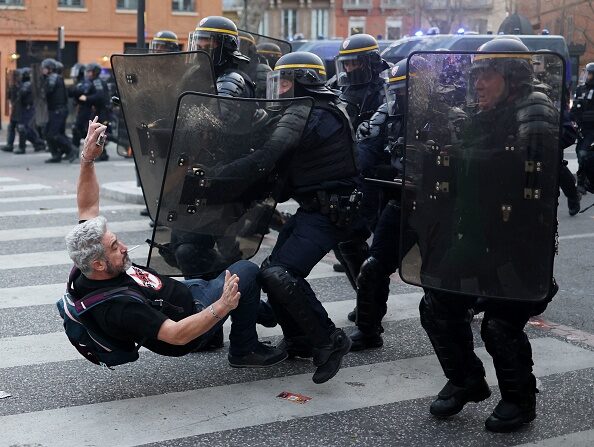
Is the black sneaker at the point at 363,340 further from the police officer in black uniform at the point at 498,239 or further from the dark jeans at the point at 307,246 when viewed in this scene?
the police officer in black uniform at the point at 498,239

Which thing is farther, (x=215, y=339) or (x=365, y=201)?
(x=365, y=201)

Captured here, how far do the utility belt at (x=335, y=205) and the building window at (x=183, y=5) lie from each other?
119 feet

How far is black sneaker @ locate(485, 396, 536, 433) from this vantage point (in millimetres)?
4484

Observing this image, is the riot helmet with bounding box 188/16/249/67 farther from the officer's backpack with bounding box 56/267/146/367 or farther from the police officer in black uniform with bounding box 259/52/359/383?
the officer's backpack with bounding box 56/267/146/367

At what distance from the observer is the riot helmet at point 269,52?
941 cm

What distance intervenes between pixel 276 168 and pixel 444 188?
1151mm

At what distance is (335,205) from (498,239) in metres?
1.20

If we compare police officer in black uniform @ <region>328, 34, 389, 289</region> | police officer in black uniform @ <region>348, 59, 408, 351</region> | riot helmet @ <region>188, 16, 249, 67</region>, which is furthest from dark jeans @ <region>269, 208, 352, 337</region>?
police officer in black uniform @ <region>328, 34, 389, 289</region>

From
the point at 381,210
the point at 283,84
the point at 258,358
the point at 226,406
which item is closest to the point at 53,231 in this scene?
the point at 381,210

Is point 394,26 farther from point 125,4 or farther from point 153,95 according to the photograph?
point 153,95

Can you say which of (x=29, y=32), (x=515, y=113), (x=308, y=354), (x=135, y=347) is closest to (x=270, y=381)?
(x=308, y=354)

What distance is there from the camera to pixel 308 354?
18.3 ft

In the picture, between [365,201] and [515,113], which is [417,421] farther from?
[365,201]

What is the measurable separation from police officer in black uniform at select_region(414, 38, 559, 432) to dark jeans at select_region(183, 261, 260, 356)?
3.37ft
